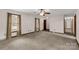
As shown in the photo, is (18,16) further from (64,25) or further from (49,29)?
(64,25)

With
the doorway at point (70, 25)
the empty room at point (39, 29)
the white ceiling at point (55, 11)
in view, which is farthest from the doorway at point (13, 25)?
the doorway at point (70, 25)

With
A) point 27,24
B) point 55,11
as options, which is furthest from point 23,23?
point 55,11

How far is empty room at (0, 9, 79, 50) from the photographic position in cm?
207

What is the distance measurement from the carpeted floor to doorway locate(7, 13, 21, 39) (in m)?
0.12

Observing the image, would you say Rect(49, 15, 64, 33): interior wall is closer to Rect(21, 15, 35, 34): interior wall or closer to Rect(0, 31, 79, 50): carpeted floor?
Rect(0, 31, 79, 50): carpeted floor

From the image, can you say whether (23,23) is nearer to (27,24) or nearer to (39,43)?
(27,24)

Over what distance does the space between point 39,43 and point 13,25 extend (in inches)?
30.5

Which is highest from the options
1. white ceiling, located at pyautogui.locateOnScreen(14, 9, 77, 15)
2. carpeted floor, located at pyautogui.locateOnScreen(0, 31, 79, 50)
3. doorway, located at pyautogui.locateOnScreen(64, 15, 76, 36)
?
white ceiling, located at pyautogui.locateOnScreen(14, 9, 77, 15)

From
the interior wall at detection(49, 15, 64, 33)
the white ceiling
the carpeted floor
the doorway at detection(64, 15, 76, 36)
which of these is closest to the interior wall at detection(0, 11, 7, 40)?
the carpeted floor

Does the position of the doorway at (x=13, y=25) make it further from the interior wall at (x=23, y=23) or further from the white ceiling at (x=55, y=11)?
the white ceiling at (x=55, y=11)

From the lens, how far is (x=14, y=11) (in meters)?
2.10

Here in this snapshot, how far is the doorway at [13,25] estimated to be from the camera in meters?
2.12
